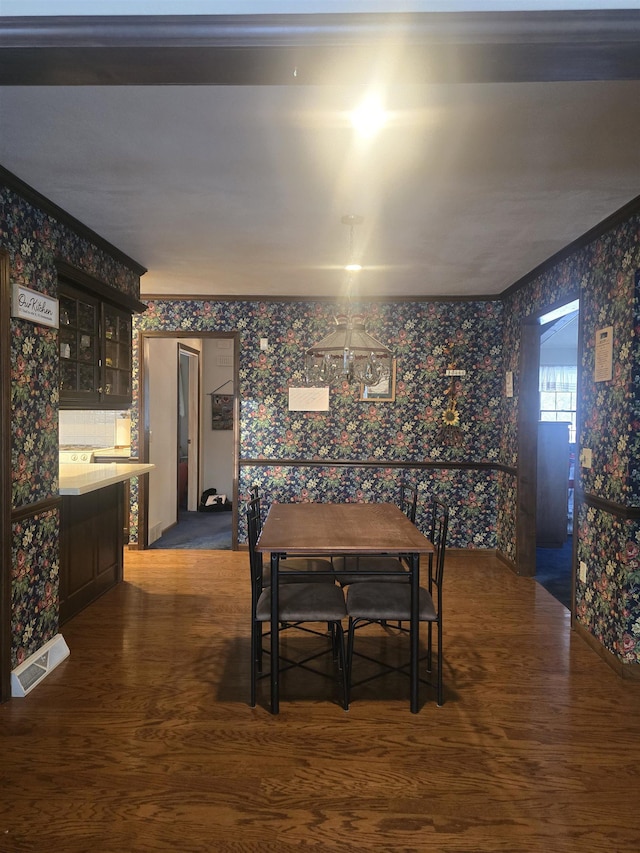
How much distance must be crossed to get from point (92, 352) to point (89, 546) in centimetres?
138

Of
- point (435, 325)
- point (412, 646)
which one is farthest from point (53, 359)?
point (435, 325)

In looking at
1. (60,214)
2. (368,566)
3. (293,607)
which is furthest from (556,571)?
(60,214)

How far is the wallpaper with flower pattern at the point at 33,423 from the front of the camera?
2.75 m

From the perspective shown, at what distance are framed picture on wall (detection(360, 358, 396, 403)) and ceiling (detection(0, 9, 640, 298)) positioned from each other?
1547 millimetres

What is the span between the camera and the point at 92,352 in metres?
3.79

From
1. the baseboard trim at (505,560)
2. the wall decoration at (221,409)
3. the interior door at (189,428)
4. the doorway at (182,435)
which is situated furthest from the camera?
the wall decoration at (221,409)

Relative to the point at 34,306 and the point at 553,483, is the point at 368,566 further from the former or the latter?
the point at 553,483

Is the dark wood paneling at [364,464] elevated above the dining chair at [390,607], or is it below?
above

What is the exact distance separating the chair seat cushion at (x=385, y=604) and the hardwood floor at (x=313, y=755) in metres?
0.43

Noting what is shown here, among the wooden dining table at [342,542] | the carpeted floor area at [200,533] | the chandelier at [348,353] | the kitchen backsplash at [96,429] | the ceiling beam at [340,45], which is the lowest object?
the carpeted floor area at [200,533]

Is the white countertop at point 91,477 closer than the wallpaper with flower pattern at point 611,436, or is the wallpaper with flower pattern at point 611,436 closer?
the wallpaper with flower pattern at point 611,436

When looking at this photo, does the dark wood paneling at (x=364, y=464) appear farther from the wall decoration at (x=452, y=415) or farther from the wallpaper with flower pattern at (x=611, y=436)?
the wallpaper with flower pattern at (x=611, y=436)

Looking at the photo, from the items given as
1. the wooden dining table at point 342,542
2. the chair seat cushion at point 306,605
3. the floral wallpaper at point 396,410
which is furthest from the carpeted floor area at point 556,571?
the chair seat cushion at point 306,605

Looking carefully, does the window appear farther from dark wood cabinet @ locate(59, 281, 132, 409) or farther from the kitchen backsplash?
dark wood cabinet @ locate(59, 281, 132, 409)
